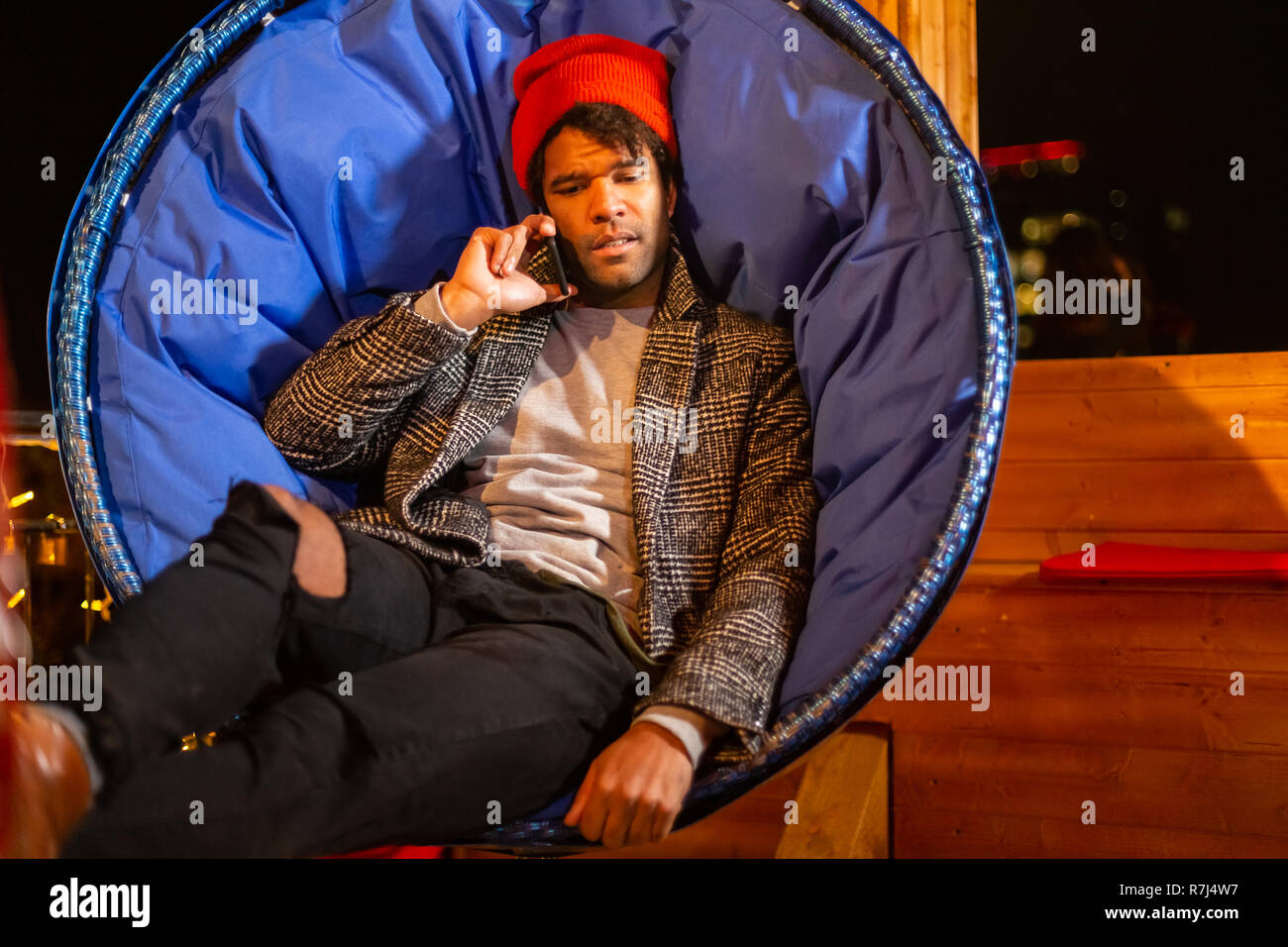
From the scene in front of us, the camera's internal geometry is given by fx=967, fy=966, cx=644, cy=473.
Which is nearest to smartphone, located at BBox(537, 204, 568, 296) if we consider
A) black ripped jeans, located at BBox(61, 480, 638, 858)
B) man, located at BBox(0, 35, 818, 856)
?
man, located at BBox(0, 35, 818, 856)

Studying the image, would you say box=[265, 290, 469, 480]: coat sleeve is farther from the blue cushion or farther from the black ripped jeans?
the black ripped jeans

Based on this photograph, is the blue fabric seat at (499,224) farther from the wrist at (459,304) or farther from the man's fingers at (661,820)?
the wrist at (459,304)

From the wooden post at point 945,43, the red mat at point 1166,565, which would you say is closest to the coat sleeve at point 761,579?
the red mat at point 1166,565

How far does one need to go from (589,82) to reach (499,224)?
29cm

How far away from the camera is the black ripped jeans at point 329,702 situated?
0.76 meters

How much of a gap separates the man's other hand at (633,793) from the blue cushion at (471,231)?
0.23 meters

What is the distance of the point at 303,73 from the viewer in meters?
1.38

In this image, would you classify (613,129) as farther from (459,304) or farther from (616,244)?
(459,304)

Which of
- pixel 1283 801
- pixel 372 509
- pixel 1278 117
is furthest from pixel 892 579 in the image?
pixel 1278 117

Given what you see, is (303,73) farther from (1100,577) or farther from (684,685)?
(1100,577)

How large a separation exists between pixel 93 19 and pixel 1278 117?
2.36m

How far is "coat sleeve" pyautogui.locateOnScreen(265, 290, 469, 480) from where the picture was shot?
123 cm

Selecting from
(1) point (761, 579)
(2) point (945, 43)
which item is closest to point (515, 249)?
(1) point (761, 579)

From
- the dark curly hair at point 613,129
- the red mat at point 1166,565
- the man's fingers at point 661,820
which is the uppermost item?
the dark curly hair at point 613,129
